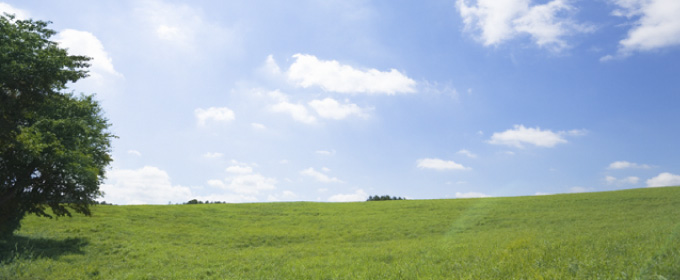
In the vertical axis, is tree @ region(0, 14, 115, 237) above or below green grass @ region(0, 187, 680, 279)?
above

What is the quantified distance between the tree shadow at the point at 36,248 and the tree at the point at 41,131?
2335 mm

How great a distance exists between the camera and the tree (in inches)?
981

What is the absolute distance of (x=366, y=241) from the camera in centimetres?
3281

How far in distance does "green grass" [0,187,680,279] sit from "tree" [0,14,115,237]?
3599 mm

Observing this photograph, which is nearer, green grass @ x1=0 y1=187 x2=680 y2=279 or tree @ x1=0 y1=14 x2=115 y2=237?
green grass @ x1=0 y1=187 x2=680 y2=279

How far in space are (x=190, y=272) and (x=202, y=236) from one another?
611 inches

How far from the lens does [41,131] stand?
28219 mm

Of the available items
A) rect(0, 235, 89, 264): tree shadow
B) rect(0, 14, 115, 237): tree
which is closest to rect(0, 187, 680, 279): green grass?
rect(0, 235, 89, 264): tree shadow

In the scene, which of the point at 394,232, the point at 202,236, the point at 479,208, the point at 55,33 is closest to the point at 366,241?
the point at 394,232

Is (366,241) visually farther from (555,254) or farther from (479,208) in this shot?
(479,208)

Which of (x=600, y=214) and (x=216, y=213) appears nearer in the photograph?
(x=600, y=214)

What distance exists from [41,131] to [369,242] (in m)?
26.8

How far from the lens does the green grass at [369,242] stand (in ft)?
54.0

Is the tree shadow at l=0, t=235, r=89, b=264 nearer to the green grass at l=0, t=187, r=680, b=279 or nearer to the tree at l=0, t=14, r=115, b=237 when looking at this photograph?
the green grass at l=0, t=187, r=680, b=279
